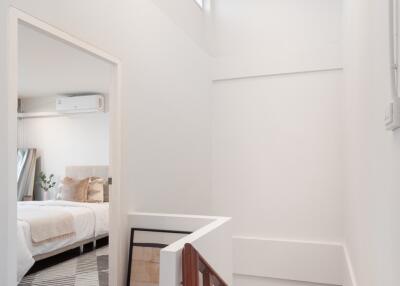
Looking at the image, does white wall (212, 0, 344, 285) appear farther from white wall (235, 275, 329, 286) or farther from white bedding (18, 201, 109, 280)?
white bedding (18, 201, 109, 280)

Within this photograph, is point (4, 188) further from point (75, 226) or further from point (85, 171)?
point (85, 171)

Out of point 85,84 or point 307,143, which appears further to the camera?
point 85,84

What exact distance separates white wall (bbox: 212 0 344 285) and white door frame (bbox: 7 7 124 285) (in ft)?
7.26

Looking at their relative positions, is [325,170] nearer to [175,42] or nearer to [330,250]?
[330,250]

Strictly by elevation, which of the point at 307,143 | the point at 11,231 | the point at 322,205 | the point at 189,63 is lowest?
the point at 322,205

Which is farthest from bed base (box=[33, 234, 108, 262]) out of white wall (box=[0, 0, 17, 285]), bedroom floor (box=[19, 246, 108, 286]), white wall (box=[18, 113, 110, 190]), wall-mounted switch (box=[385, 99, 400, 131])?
wall-mounted switch (box=[385, 99, 400, 131])

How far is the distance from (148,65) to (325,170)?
2.37m

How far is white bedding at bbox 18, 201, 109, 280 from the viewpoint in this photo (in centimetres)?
364

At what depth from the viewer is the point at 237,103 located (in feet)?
14.5

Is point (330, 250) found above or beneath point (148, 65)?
beneath

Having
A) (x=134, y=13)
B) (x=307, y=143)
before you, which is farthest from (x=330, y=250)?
(x=134, y=13)

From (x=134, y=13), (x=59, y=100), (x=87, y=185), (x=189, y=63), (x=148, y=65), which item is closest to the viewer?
(x=134, y=13)

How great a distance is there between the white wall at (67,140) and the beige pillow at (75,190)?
0.65m

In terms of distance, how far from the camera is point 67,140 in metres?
6.71
